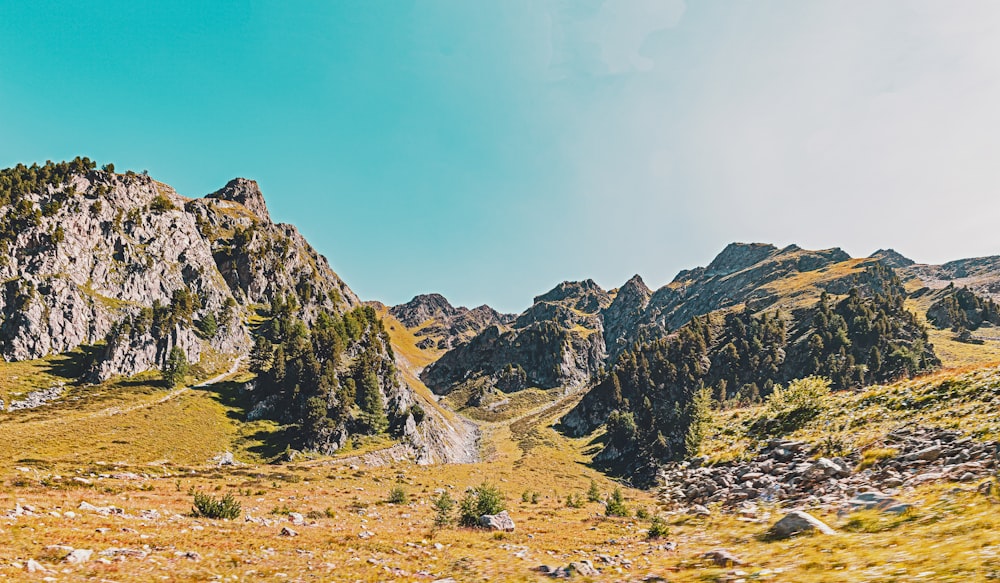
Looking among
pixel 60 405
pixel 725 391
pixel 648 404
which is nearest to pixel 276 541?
pixel 60 405

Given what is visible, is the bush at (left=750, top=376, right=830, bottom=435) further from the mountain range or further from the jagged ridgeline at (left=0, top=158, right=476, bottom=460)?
the jagged ridgeline at (left=0, top=158, right=476, bottom=460)

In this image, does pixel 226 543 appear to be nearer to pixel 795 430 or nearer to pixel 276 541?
pixel 276 541

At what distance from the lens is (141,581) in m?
13.4

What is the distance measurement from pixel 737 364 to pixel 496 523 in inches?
6073

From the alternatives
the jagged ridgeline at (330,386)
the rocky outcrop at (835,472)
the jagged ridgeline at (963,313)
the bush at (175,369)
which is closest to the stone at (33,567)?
the rocky outcrop at (835,472)

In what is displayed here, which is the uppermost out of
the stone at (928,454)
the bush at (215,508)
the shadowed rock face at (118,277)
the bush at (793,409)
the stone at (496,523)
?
the shadowed rock face at (118,277)

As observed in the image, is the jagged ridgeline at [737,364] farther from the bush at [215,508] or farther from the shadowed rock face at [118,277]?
the shadowed rock face at [118,277]

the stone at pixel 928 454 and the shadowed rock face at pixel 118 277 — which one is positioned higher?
the shadowed rock face at pixel 118 277

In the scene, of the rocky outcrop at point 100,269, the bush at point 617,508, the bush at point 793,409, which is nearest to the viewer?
the bush at point 793,409

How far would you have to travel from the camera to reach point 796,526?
1289 cm

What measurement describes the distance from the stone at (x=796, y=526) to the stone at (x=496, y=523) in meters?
18.9

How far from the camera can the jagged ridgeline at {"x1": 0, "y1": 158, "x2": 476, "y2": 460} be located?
10350cm

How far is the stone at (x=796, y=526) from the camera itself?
12398 millimetres

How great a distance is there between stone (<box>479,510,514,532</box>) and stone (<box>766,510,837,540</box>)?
1892 centimetres
